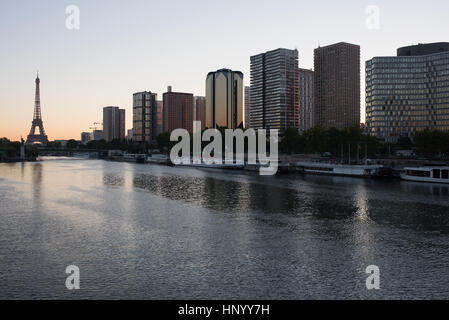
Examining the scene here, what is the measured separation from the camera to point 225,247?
1280 inches

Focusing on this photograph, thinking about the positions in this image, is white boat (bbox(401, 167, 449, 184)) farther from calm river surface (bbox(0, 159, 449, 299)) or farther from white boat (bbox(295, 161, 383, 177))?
calm river surface (bbox(0, 159, 449, 299))

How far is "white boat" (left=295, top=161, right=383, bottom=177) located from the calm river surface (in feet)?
126

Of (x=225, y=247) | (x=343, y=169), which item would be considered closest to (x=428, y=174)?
→ (x=343, y=169)

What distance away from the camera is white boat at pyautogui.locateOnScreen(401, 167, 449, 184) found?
3295 inches

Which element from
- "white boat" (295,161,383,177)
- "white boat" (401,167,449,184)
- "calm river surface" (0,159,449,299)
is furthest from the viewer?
"white boat" (295,161,383,177)

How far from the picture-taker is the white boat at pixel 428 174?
83.7 metres

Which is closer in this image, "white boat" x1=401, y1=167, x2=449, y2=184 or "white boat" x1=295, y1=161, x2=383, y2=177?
"white boat" x1=401, y1=167, x2=449, y2=184

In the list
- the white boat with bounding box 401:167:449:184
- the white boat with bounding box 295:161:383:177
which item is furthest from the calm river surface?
the white boat with bounding box 295:161:383:177

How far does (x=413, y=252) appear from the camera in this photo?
101 ft

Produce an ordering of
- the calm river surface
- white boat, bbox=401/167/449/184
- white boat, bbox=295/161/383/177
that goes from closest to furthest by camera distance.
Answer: the calm river surface → white boat, bbox=401/167/449/184 → white boat, bbox=295/161/383/177

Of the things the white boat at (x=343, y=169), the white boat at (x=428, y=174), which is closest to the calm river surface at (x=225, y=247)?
the white boat at (x=428, y=174)

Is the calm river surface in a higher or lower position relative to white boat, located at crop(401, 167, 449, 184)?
lower

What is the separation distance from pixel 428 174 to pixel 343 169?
23755mm
